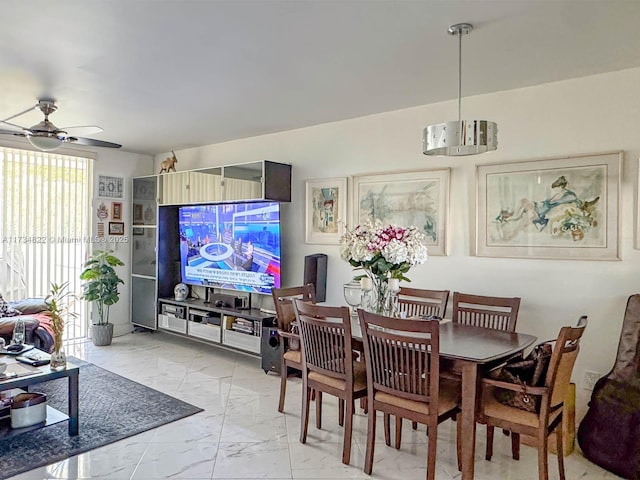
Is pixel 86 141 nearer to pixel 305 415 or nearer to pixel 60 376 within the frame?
pixel 60 376

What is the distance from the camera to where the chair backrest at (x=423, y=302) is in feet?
11.6

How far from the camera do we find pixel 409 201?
3.93 m

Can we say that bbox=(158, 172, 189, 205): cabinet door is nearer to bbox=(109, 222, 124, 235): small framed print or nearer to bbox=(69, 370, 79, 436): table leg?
bbox=(109, 222, 124, 235): small framed print

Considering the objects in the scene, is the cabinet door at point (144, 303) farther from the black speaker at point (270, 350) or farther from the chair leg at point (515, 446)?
the chair leg at point (515, 446)

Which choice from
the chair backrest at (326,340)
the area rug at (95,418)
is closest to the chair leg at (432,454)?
the chair backrest at (326,340)

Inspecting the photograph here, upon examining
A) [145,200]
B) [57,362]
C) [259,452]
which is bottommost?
[259,452]

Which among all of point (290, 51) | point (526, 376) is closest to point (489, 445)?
point (526, 376)

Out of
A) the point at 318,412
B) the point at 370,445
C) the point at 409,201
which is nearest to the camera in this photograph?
the point at 370,445

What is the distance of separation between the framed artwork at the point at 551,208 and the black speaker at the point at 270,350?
6.64 feet

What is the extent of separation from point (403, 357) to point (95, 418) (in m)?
2.34

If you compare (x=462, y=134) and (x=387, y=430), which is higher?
(x=462, y=134)

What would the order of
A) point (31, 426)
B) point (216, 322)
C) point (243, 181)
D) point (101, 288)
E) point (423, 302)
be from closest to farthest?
point (31, 426)
point (423, 302)
point (243, 181)
point (216, 322)
point (101, 288)

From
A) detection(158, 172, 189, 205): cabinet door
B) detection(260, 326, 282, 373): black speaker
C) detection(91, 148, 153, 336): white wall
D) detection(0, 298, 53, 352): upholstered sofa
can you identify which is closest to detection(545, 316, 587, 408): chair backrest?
detection(260, 326, 282, 373): black speaker

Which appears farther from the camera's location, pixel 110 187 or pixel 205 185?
pixel 110 187
